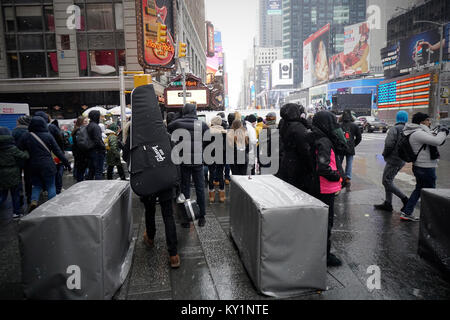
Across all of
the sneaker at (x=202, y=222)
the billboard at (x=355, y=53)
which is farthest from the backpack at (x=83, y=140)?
the billboard at (x=355, y=53)

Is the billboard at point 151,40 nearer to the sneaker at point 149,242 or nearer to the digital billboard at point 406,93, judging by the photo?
the sneaker at point 149,242

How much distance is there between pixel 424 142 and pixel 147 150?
467cm

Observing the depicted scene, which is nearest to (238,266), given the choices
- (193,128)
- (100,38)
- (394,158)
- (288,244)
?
(288,244)

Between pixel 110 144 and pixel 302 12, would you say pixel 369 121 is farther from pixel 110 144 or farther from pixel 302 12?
pixel 302 12

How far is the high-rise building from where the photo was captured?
183 meters

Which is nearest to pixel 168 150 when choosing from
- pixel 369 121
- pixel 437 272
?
pixel 437 272

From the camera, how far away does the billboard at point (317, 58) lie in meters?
110

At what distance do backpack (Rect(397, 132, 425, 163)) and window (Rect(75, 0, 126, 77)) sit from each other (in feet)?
72.9

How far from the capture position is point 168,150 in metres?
4.01

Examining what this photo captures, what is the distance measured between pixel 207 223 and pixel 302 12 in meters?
217

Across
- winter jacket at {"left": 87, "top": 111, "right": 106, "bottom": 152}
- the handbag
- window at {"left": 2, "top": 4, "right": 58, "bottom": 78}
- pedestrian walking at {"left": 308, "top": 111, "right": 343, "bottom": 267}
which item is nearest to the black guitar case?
the handbag

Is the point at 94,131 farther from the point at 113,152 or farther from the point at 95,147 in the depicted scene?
the point at 113,152

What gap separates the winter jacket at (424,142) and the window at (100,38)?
73.4 feet

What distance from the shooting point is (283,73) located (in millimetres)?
173250
